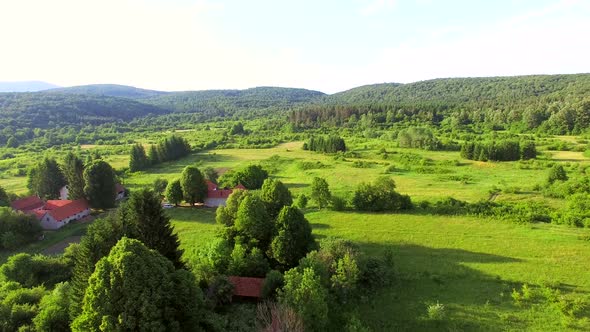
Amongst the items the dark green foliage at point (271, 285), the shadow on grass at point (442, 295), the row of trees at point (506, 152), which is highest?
the row of trees at point (506, 152)

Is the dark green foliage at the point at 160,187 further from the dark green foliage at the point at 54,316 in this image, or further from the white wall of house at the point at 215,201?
the dark green foliage at the point at 54,316

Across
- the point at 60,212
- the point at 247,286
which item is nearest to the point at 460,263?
the point at 247,286

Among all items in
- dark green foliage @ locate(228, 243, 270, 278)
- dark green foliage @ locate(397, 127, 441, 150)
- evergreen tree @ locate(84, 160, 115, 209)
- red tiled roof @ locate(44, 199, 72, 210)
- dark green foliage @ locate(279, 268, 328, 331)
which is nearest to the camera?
dark green foliage @ locate(279, 268, 328, 331)

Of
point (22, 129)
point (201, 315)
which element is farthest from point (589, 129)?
point (22, 129)

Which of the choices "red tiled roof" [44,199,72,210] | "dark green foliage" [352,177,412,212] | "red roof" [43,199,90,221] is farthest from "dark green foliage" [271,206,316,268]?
"red tiled roof" [44,199,72,210]

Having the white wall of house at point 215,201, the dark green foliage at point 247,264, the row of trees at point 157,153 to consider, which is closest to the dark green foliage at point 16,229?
the white wall of house at point 215,201

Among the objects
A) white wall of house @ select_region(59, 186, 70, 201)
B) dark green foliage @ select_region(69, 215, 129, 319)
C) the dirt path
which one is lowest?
the dirt path

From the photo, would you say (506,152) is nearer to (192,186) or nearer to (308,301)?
(192,186)

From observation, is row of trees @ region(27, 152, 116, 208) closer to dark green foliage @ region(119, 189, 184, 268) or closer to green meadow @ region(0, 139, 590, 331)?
green meadow @ region(0, 139, 590, 331)
